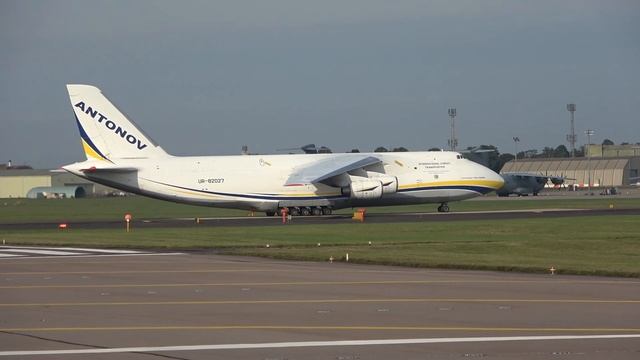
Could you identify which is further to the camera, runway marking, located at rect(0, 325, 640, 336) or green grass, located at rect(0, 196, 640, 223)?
green grass, located at rect(0, 196, 640, 223)

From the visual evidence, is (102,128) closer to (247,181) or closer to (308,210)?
(247,181)

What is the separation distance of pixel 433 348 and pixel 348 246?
20880mm

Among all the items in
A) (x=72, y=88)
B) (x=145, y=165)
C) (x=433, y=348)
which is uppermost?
(x=72, y=88)

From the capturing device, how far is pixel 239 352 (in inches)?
519

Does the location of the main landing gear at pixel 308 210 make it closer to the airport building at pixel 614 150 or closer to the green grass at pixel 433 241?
the green grass at pixel 433 241

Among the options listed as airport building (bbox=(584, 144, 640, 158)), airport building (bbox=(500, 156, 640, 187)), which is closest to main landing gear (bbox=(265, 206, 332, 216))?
airport building (bbox=(500, 156, 640, 187))

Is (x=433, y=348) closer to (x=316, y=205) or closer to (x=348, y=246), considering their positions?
(x=348, y=246)

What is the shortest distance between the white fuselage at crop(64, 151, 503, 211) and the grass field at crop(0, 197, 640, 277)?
10.2 meters

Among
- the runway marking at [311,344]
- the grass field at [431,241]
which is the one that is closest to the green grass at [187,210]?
the grass field at [431,241]

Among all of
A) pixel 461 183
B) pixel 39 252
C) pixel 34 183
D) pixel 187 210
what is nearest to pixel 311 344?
pixel 39 252

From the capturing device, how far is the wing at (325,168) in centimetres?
5819

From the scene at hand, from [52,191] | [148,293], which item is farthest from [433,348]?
[52,191]

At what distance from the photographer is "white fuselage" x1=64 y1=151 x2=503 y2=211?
192ft

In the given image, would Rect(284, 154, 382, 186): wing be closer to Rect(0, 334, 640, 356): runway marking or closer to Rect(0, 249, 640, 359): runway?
Rect(0, 249, 640, 359): runway
